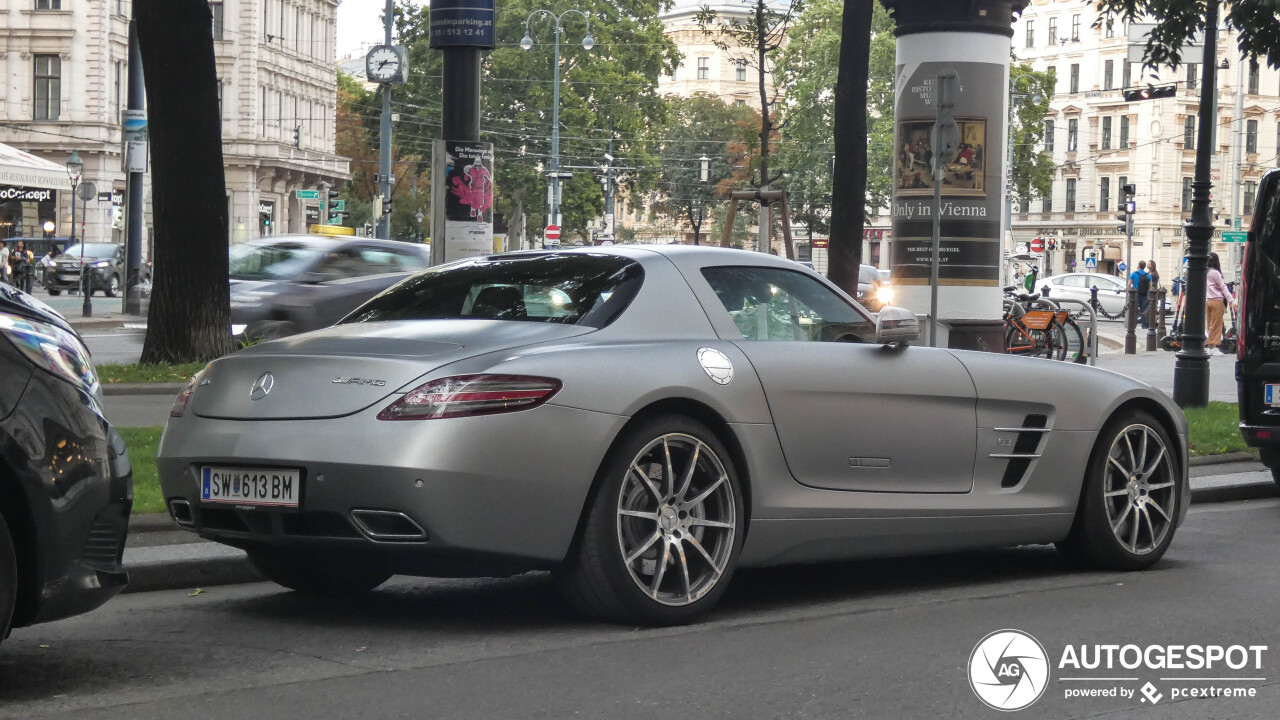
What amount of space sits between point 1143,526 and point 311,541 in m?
3.94

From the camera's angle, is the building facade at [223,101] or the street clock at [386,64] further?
the building facade at [223,101]

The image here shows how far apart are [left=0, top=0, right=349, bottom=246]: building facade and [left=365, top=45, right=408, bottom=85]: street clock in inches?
970

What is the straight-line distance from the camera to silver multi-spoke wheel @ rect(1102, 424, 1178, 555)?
299 inches

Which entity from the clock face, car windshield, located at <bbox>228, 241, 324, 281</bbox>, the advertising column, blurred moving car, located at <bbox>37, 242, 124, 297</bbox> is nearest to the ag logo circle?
the advertising column

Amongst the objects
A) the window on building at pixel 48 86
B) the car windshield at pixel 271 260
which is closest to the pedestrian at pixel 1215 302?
the car windshield at pixel 271 260

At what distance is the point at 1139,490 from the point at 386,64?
32.3 metres

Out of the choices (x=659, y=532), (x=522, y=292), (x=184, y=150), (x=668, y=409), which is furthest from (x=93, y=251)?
(x=659, y=532)

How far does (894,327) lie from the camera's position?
669 cm

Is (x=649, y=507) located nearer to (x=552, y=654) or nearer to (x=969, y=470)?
(x=552, y=654)

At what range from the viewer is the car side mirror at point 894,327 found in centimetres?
669

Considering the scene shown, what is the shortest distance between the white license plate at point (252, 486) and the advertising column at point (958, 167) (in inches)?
508

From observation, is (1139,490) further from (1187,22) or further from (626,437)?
(1187,22)

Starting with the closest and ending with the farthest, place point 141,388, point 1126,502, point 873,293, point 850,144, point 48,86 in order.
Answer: point 1126,502
point 141,388
point 850,144
point 873,293
point 48,86

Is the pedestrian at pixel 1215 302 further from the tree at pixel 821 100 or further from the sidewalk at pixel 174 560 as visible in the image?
the tree at pixel 821 100
